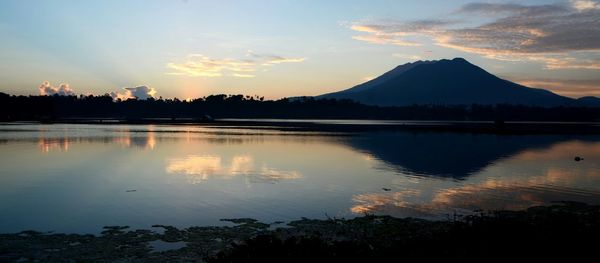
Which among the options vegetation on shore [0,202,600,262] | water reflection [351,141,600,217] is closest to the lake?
water reflection [351,141,600,217]

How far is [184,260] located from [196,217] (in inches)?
243

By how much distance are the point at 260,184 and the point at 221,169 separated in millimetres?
8448

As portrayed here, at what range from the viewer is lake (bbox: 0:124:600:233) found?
68.7ft

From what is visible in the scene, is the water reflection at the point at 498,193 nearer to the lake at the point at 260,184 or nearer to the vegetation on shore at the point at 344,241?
the lake at the point at 260,184

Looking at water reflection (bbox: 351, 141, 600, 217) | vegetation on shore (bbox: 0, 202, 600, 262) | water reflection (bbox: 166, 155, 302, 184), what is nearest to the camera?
vegetation on shore (bbox: 0, 202, 600, 262)

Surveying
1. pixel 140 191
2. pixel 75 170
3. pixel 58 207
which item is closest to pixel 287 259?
pixel 58 207

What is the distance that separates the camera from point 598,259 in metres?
10.3

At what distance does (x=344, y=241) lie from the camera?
10.7m

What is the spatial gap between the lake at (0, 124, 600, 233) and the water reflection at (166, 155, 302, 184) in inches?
3.2

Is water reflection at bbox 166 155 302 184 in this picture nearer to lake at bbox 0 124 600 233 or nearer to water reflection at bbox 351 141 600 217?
lake at bbox 0 124 600 233

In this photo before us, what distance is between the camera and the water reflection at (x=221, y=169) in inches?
1276

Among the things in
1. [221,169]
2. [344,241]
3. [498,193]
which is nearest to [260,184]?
[221,169]

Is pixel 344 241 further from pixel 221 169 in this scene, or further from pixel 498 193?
pixel 221 169

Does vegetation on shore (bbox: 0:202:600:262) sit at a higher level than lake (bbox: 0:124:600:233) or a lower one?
higher
